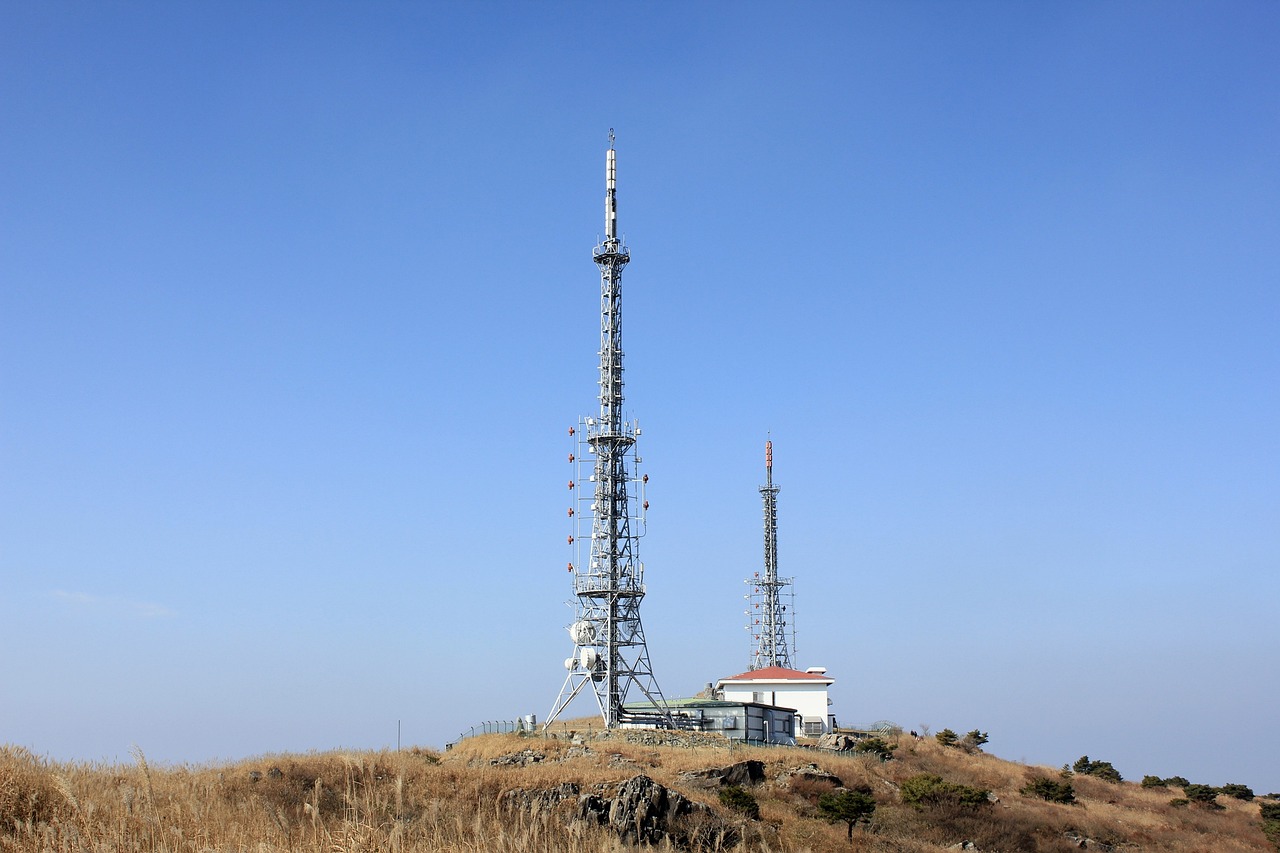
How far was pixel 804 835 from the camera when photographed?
26625 mm

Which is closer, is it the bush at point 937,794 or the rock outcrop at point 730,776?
the rock outcrop at point 730,776

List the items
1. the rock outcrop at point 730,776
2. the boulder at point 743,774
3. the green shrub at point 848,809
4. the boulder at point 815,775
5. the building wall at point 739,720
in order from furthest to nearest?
1. the building wall at point 739,720
2. the boulder at point 815,775
3. the boulder at point 743,774
4. the rock outcrop at point 730,776
5. the green shrub at point 848,809

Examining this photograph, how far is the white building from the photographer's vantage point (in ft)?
212

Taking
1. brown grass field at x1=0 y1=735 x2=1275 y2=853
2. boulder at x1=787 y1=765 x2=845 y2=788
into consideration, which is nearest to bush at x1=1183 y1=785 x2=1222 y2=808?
brown grass field at x1=0 y1=735 x2=1275 y2=853

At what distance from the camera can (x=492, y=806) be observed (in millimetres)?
22094

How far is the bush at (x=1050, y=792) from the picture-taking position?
→ 48.7 m

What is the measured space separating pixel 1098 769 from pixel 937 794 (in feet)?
119

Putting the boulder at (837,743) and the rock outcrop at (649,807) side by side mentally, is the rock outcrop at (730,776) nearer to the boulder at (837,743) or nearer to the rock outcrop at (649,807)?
the rock outcrop at (649,807)

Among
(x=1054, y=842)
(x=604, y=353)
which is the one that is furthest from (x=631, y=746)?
(x=604, y=353)

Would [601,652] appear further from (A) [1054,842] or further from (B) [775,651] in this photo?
(B) [775,651]

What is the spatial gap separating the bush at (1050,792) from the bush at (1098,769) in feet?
60.0

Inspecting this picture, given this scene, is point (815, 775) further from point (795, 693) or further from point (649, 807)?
point (795, 693)

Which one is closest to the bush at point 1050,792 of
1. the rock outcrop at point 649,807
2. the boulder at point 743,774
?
the boulder at point 743,774

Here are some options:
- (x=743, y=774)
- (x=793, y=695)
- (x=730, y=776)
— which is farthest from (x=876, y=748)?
(x=730, y=776)
